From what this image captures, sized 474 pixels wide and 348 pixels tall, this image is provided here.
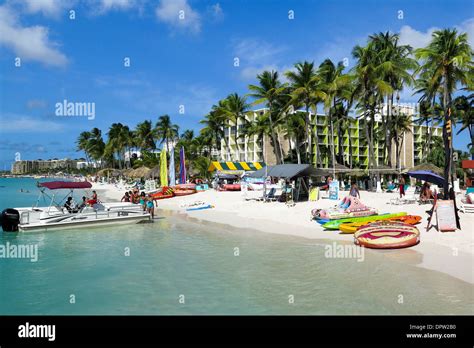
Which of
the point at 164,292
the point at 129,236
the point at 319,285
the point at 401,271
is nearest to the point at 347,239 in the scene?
the point at 401,271

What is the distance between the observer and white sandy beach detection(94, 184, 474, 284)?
10.6 meters

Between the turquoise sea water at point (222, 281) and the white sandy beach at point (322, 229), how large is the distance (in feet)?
1.62

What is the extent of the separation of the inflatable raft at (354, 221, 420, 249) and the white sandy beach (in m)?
0.24

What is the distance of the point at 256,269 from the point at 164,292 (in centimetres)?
291

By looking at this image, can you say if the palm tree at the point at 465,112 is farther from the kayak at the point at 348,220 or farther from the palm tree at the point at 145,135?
the palm tree at the point at 145,135

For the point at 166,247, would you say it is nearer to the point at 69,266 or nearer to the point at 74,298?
the point at 69,266

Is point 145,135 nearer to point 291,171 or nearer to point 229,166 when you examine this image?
point 229,166

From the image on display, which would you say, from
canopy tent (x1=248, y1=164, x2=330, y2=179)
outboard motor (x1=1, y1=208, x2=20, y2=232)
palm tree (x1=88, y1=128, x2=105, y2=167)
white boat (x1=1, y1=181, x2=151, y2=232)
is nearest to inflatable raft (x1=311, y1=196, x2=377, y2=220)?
canopy tent (x1=248, y1=164, x2=330, y2=179)

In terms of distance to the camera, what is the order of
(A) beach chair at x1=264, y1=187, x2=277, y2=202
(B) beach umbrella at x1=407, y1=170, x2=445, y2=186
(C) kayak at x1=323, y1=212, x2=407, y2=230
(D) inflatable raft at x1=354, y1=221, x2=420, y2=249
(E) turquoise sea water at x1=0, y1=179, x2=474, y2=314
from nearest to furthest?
(E) turquoise sea water at x1=0, y1=179, x2=474, y2=314 < (D) inflatable raft at x1=354, y1=221, x2=420, y2=249 < (C) kayak at x1=323, y1=212, x2=407, y2=230 < (B) beach umbrella at x1=407, y1=170, x2=445, y2=186 < (A) beach chair at x1=264, y1=187, x2=277, y2=202

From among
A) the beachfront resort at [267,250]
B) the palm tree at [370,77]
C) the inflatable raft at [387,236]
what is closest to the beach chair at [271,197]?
the beachfront resort at [267,250]

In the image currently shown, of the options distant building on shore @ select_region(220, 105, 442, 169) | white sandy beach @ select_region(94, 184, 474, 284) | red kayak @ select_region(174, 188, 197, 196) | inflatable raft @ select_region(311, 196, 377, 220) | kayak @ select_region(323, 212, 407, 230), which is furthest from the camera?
distant building on shore @ select_region(220, 105, 442, 169)

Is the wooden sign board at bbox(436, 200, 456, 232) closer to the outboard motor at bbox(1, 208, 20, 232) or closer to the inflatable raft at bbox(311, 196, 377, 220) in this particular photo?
the inflatable raft at bbox(311, 196, 377, 220)

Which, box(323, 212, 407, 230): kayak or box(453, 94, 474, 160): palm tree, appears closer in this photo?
box(323, 212, 407, 230): kayak
